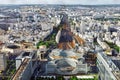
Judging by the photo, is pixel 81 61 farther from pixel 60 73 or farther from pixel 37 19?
pixel 37 19

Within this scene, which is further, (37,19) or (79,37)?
(37,19)

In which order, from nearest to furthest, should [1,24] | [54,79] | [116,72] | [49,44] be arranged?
[116,72] < [54,79] < [49,44] < [1,24]

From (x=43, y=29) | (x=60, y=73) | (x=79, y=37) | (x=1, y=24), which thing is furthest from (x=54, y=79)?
(x=1, y=24)

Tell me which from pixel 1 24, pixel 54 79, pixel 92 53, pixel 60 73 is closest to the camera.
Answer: pixel 54 79

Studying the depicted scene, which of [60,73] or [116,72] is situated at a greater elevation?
[116,72]

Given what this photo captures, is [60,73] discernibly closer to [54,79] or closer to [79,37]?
[54,79]

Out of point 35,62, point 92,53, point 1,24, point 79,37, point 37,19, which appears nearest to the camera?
point 35,62

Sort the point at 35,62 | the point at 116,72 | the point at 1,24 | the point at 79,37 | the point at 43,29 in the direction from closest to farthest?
1. the point at 116,72
2. the point at 35,62
3. the point at 79,37
4. the point at 43,29
5. the point at 1,24

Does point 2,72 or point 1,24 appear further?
point 1,24

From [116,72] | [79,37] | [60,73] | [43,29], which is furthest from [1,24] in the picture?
[116,72]
